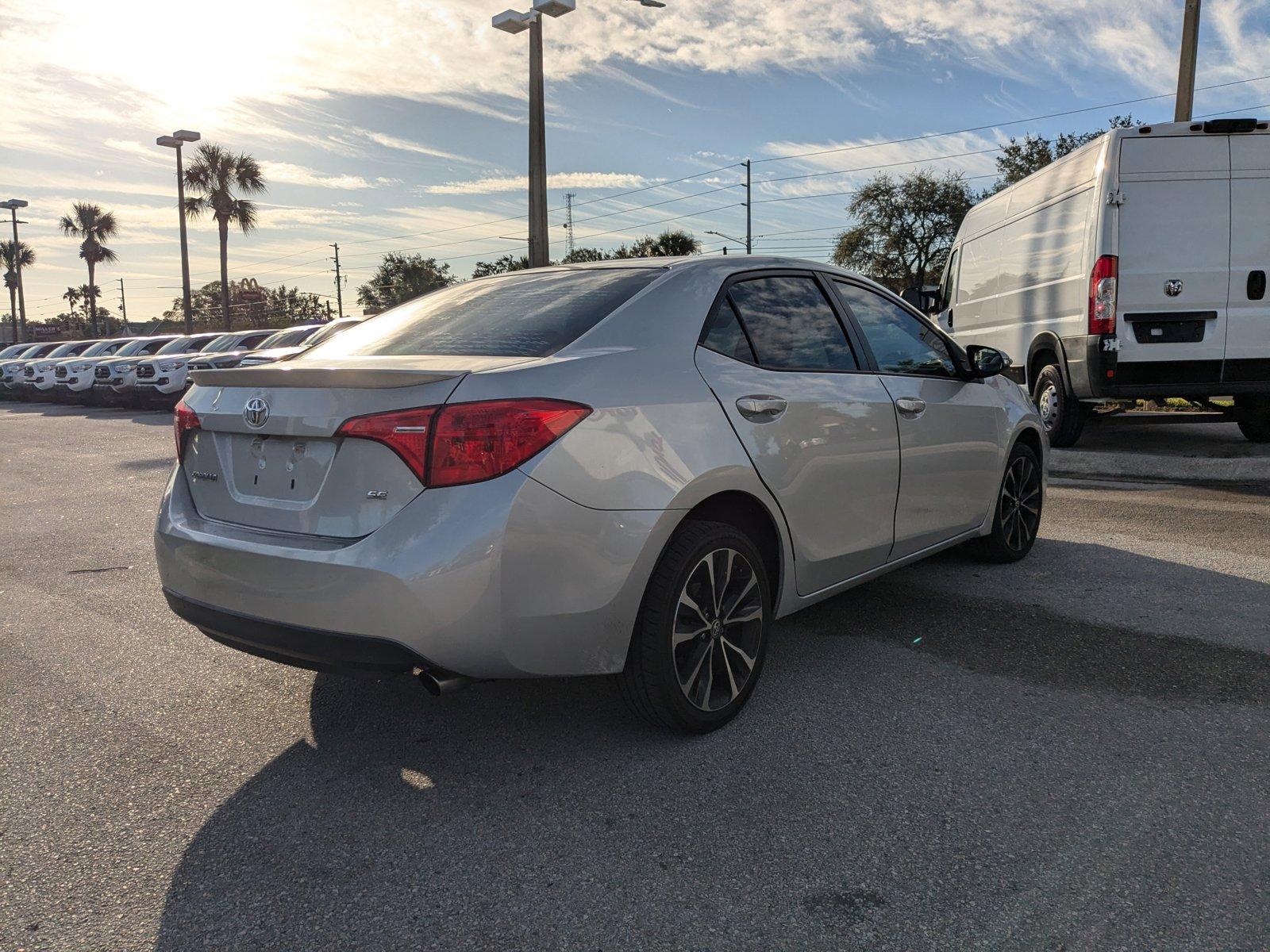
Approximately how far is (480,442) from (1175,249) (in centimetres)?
791

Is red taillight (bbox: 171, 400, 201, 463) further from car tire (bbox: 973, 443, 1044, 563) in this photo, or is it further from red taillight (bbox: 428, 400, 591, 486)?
car tire (bbox: 973, 443, 1044, 563)

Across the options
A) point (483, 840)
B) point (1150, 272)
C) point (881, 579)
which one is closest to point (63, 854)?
point (483, 840)

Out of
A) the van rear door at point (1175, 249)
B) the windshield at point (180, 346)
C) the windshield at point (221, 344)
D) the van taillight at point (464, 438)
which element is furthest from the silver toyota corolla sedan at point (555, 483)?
the windshield at point (180, 346)

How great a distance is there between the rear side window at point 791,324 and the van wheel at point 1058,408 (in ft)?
20.5

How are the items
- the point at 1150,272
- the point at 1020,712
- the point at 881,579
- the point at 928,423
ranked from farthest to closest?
the point at 1150,272 < the point at 881,579 < the point at 928,423 < the point at 1020,712

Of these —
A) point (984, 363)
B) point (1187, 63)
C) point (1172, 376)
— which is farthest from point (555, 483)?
point (1187, 63)

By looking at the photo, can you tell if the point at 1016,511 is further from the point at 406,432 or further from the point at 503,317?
the point at 406,432

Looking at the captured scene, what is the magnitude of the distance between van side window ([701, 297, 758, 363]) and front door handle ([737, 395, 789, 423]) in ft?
0.53

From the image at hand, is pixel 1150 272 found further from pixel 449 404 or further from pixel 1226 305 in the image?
pixel 449 404

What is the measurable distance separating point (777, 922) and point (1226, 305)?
8288 millimetres

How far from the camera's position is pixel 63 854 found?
2.52 metres

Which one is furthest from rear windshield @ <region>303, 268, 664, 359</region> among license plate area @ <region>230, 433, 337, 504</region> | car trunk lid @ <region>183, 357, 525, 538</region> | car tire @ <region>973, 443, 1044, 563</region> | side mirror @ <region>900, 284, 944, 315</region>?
side mirror @ <region>900, 284, 944, 315</region>

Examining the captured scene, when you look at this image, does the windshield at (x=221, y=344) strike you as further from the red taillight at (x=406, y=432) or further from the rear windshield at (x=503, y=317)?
the red taillight at (x=406, y=432)

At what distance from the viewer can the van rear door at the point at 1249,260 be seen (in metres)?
8.41
